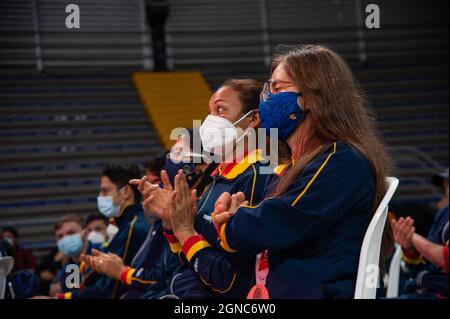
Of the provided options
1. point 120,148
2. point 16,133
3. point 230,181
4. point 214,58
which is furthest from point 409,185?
point 230,181

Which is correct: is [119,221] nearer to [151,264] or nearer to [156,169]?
[156,169]

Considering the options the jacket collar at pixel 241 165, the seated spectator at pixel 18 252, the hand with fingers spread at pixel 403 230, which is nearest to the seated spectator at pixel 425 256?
the hand with fingers spread at pixel 403 230

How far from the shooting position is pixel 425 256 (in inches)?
156

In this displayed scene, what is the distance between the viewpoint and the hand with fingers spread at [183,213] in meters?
2.43

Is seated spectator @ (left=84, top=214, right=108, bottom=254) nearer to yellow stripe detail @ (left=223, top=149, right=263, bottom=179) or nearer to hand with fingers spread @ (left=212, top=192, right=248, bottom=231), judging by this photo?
yellow stripe detail @ (left=223, top=149, right=263, bottom=179)

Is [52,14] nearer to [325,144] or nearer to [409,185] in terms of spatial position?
[325,144]

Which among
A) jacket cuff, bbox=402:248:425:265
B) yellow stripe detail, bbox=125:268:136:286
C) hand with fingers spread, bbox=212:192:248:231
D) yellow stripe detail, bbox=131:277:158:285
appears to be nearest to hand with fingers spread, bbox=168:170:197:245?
hand with fingers spread, bbox=212:192:248:231

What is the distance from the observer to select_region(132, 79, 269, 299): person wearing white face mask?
239 centimetres

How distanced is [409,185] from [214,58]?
281 cm

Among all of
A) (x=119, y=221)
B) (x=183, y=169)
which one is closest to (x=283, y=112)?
(x=183, y=169)

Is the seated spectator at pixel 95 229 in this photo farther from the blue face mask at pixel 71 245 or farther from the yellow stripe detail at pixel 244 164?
the yellow stripe detail at pixel 244 164

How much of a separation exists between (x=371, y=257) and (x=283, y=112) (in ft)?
1.54

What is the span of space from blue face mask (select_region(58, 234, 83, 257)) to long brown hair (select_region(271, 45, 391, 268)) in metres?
3.54

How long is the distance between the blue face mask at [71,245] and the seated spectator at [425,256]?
237cm
